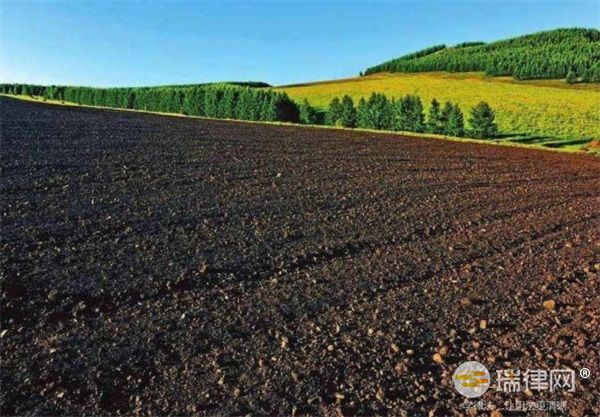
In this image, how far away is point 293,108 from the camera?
49812 mm

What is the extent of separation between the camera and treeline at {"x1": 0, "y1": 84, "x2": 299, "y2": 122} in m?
49.6

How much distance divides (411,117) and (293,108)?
1510 cm

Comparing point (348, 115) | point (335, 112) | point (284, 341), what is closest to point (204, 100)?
point (335, 112)

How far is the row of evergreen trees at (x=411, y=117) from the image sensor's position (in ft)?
110

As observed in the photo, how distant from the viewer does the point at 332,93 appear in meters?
73.5

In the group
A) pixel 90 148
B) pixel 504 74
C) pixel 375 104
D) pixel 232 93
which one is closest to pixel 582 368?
pixel 90 148

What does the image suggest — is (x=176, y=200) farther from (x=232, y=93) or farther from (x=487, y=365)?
(x=232, y=93)

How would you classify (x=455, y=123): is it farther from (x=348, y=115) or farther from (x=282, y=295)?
(x=282, y=295)

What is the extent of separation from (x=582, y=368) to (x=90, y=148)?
52.3ft

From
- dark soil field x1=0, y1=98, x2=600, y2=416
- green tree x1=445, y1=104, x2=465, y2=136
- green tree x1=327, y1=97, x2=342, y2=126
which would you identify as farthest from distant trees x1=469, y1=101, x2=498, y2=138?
dark soil field x1=0, y1=98, x2=600, y2=416

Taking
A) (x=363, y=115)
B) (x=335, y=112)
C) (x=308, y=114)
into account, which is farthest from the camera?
(x=308, y=114)

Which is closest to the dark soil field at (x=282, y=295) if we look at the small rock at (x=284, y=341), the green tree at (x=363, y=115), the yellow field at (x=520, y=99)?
the small rock at (x=284, y=341)

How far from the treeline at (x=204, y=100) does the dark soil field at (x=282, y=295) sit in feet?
125

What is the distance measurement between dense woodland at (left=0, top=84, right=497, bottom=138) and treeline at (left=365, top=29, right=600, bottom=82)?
37675 mm
